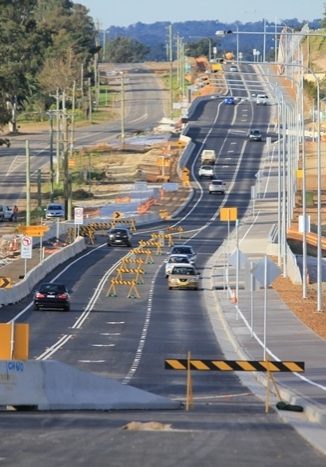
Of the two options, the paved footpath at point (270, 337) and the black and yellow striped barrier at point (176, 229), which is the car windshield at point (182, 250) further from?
the black and yellow striped barrier at point (176, 229)

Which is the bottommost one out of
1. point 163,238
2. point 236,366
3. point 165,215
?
point 165,215

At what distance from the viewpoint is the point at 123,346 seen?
41.8m

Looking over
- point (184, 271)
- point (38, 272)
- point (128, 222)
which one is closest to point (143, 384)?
point (184, 271)

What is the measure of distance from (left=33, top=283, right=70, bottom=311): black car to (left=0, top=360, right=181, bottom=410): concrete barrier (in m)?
29.9

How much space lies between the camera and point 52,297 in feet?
180

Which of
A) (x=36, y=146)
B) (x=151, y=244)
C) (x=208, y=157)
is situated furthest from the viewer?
(x=36, y=146)

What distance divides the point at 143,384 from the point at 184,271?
119 ft

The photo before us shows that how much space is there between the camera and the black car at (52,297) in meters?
54.8

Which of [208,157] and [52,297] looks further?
[208,157]

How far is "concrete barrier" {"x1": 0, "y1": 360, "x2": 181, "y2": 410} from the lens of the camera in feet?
79.8

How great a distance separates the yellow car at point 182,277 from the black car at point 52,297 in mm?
11470

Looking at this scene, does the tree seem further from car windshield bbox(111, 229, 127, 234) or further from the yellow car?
the yellow car

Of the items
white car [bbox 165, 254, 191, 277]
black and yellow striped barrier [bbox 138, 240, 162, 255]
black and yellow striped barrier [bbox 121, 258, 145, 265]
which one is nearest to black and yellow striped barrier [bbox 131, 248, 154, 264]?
black and yellow striped barrier [bbox 138, 240, 162, 255]

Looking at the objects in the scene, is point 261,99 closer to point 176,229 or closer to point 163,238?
point 176,229
